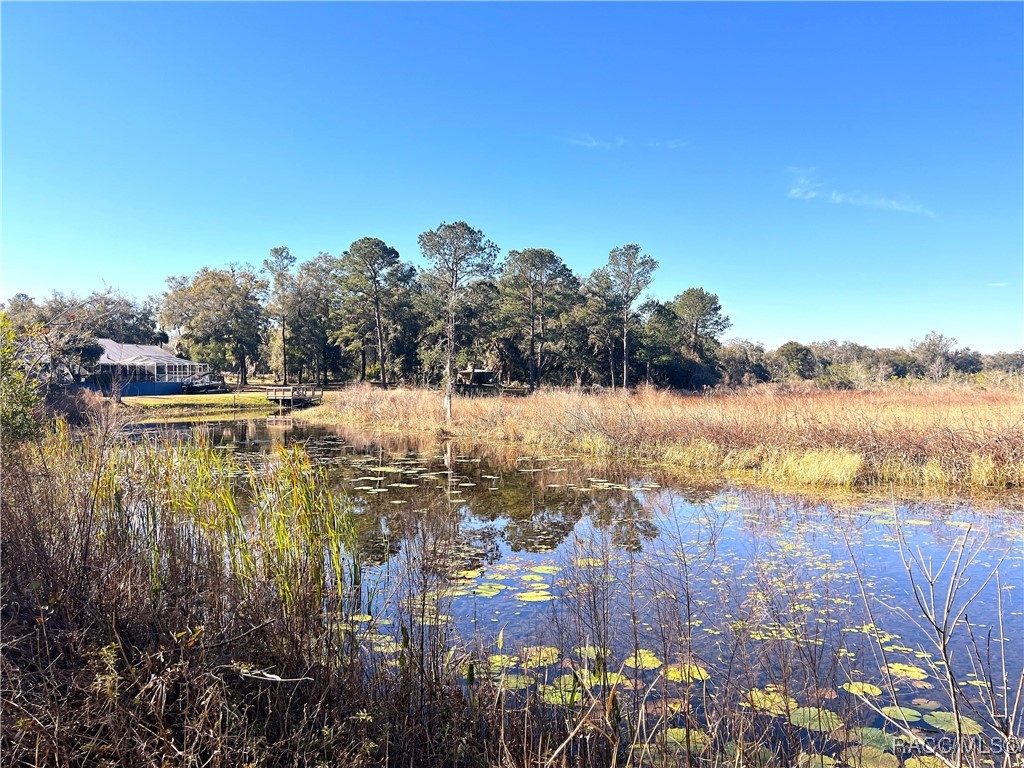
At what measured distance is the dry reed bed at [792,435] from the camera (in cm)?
1034

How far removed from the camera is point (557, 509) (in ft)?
29.9

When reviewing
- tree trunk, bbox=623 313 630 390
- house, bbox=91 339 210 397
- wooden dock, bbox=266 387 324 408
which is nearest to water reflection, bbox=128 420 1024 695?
wooden dock, bbox=266 387 324 408

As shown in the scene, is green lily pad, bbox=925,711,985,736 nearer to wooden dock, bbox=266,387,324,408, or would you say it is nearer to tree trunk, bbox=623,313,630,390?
wooden dock, bbox=266,387,324,408

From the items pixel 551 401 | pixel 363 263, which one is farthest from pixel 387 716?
pixel 363 263

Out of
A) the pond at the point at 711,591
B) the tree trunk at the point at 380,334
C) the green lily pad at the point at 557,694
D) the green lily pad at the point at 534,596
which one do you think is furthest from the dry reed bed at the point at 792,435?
the tree trunk at the point at 380,334

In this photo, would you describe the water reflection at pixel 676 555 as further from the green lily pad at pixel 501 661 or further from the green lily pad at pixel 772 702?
the green lily pad at pixel 501 661

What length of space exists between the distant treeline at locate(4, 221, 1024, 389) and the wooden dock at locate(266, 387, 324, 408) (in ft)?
21.4

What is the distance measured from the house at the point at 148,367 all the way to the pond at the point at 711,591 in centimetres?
3385

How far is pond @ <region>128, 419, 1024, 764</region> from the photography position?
122 inches

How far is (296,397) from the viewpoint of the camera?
1361 inches

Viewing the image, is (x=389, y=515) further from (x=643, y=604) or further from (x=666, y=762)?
(x=666, y=762)

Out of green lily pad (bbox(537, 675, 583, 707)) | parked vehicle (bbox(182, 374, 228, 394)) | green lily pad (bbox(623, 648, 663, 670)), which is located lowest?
green lily pad (bbox(623, 648, 663, 670))

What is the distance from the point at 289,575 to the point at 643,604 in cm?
294

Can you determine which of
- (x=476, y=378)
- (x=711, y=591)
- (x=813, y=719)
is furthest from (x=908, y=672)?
(x=476, y=378)
